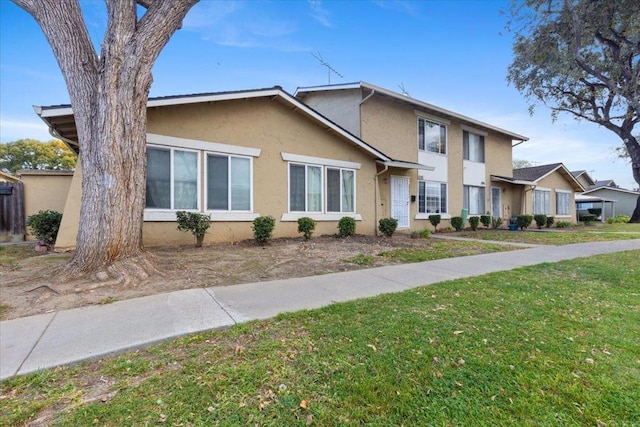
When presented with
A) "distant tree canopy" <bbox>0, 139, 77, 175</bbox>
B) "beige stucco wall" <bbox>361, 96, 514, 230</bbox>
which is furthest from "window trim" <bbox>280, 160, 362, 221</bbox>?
"distant tree canopy" <bbox>0, 139, 77, 175</bbox>

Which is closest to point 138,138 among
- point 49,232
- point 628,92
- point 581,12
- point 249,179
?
point 249,179

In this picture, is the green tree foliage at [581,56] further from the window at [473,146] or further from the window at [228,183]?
the window at [228,183]

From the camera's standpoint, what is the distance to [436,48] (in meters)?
13.8

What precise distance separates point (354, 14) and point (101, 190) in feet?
39.3

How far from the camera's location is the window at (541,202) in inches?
800

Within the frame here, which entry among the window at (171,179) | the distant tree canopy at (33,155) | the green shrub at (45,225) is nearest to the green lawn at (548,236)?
the window at (171,179)

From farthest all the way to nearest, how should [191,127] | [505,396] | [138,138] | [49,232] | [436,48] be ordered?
[436,48] → [191,127] → [49,232] → [138,138] → [505,396]

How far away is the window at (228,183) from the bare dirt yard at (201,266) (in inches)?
50.0

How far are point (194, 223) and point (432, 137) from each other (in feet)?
41.9

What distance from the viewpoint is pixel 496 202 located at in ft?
61.9

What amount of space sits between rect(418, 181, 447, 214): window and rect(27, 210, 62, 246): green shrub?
554 inches

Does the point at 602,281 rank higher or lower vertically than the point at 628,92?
lower

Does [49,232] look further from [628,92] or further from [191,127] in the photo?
[628,92]

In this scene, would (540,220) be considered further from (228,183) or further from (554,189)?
(228,183)
